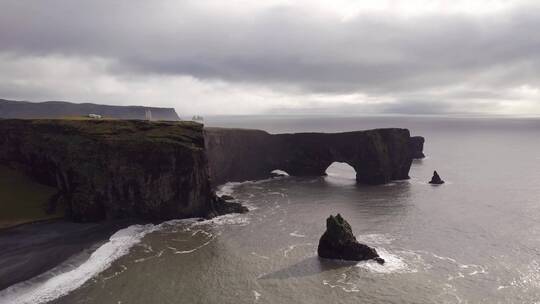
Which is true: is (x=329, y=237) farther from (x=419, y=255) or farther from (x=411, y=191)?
(x=411, y=191)

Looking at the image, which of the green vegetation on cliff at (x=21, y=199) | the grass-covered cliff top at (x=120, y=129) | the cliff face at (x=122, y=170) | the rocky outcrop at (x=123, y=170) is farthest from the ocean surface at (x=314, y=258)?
the green vegetation on cliff at (x=21, y=199)

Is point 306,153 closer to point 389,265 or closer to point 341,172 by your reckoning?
point 341,172

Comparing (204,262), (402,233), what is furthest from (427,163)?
(204,262)

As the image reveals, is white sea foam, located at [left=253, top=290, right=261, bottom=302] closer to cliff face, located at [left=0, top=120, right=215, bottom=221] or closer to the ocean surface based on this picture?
the ocean surface

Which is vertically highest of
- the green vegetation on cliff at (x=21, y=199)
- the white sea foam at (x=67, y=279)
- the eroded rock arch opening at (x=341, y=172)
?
the green vegetation on cliff at (x=21, y=199)

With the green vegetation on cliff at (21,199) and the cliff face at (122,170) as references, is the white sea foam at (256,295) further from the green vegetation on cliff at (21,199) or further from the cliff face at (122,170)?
the green vegetation on cliff at (21,199)
